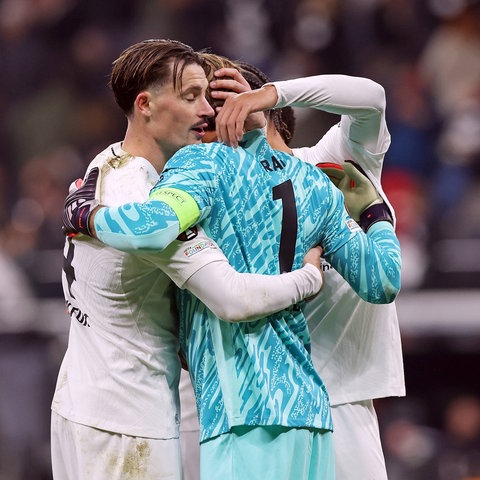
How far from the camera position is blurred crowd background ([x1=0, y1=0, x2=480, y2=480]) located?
6.24m

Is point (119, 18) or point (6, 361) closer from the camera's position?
point (6, 361)

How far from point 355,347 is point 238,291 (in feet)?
2.44

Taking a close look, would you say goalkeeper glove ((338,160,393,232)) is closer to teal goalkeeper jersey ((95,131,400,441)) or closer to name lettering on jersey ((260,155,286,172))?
teal goalkeeper jersey ((95,131,400,441))

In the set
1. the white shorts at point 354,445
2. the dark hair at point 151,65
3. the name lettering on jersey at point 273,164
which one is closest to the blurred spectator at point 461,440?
the white shorts at point 354,445

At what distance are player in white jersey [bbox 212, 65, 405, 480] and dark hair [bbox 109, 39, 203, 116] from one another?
0.37 metres

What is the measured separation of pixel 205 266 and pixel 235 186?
23 cm

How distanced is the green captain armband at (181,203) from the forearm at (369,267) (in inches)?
18.3

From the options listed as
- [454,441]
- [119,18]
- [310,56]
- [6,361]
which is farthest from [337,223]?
[119,18]

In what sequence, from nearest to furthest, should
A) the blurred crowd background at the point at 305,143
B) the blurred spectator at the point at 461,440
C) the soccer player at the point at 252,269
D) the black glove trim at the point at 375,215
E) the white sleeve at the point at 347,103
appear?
the soccer player at the point at 252,269 → the white sleeve at the point at 347,103 → the black glove trim at the point at 375,215 → the blurred spectator at the point at 461,440 → the blurred crowd background at the point at 305,143

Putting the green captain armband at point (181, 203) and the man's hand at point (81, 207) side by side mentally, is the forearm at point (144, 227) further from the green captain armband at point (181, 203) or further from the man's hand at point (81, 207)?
the man's hand at point (81, 207)

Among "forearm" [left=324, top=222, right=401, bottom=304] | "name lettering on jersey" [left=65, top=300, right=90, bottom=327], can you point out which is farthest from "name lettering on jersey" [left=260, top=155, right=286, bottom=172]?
"name lettering on jersey" [left=65, top=300, right=90, bottom=327]

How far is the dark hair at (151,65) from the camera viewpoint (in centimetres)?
292

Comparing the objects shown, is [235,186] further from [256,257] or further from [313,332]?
[313,332]

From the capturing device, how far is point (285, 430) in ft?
8.66
